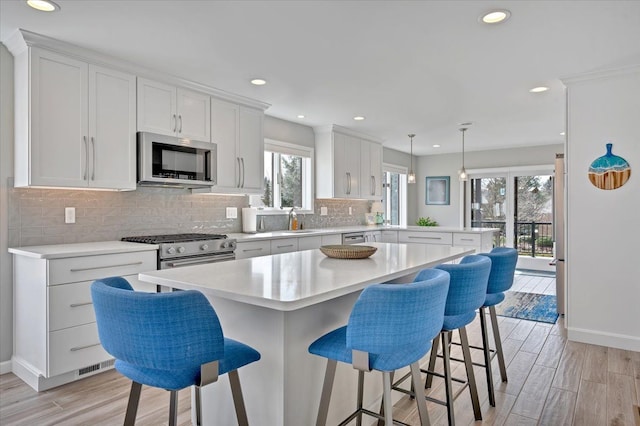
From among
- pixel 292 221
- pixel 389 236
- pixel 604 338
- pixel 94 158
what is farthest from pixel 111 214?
pixel 604 338

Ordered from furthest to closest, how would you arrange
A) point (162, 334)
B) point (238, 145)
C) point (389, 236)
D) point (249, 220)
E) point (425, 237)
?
point (389, 236) < point (425, 237) < point (249, 220) < point (238, 145) < point (162, 334)

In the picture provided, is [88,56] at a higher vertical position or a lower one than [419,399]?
higher

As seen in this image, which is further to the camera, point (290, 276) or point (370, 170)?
point (370, 170)

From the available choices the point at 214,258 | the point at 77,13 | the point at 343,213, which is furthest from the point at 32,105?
the point at 343,213

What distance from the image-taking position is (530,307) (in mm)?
4758

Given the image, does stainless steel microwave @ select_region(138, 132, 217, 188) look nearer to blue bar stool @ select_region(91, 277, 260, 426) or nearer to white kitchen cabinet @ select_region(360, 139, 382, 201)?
blue bar stool @ select_region(91, 277, 260, 426)

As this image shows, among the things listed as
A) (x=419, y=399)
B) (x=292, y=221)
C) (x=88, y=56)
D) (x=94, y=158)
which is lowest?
(x=419, y=399)

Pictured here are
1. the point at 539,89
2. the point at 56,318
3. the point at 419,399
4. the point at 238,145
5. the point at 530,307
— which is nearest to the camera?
the point at 419,399

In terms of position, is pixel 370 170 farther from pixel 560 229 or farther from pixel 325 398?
pixel 325 398

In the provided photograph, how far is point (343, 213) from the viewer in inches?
253

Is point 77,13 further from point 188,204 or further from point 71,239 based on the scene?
point 188,204

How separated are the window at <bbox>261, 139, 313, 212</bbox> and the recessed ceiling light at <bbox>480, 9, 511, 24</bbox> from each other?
3030 millimetres

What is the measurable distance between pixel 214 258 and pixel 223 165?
1.03m

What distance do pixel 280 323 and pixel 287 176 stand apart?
3.93m
